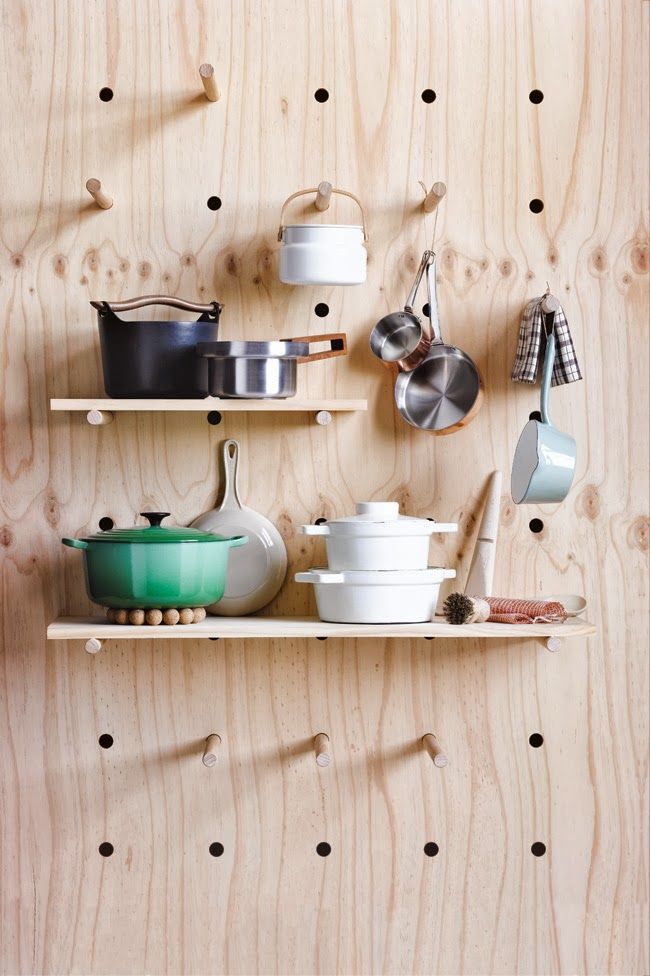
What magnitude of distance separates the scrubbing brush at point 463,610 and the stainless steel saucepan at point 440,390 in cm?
32

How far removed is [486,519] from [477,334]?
1.13 feet

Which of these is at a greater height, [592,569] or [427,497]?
[427,497]

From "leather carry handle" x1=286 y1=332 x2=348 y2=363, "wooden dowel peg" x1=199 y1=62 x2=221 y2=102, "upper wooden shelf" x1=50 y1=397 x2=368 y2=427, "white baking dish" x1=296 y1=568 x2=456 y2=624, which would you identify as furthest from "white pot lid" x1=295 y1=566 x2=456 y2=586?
"wooden dowel peg" x1=199 y1=62 x2=221 y2=102

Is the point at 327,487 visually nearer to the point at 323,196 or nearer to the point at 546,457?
the point at 546,457

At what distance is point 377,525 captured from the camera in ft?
5.43

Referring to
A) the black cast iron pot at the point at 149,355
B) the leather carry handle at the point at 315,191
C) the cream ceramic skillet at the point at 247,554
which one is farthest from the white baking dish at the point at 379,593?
the leather carry handle at the point at 315,191

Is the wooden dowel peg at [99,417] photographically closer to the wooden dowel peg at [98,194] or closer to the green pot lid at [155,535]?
the green pot lid at [155,535]

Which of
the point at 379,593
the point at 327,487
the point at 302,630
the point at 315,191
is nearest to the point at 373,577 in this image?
the point at 379,593

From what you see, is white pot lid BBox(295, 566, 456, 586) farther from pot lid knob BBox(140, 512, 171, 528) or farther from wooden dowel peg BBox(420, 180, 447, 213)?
wooden dowel peg BBox(420, 180, 447, 213)

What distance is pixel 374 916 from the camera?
1.84m

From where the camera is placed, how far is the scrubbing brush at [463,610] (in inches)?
65.5

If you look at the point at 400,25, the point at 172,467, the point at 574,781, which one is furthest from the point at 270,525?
the point at 400,25

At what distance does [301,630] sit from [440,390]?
514 mm

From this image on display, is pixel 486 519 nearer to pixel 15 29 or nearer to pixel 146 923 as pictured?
pixel 146 923
